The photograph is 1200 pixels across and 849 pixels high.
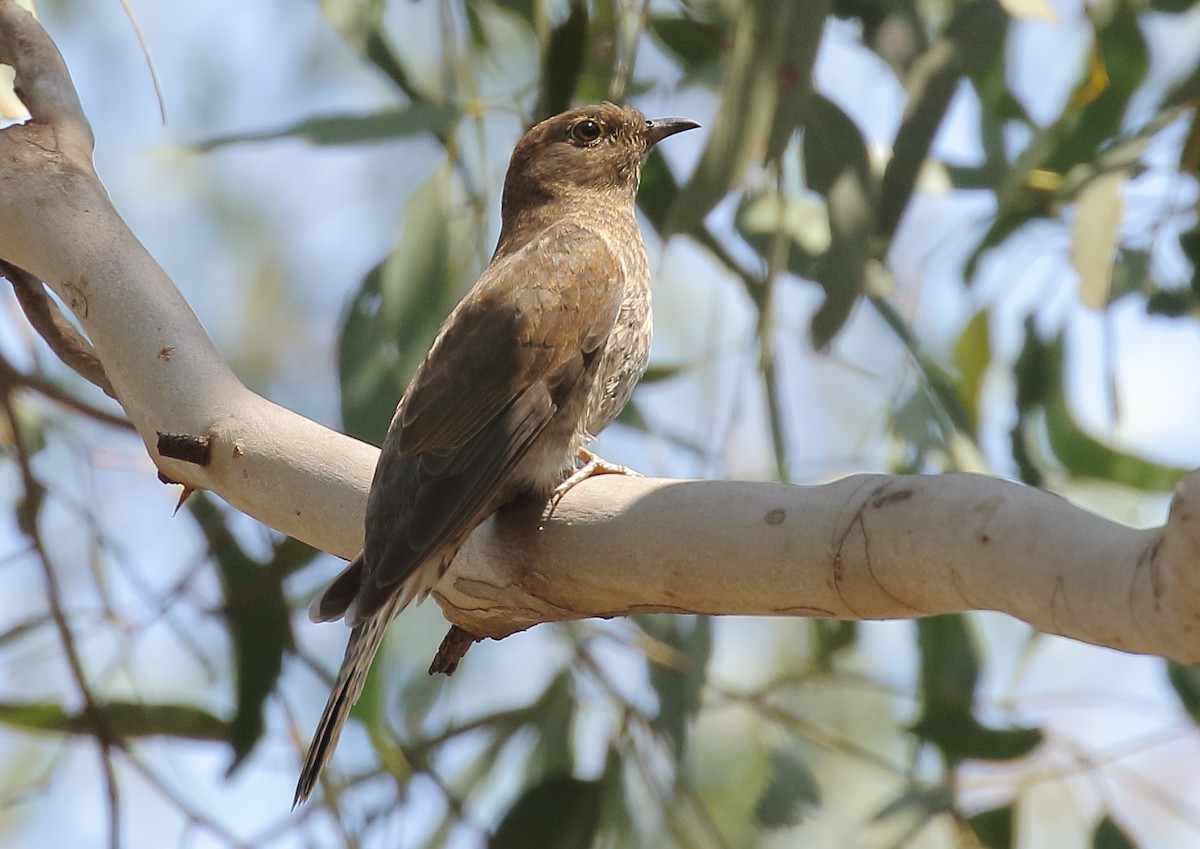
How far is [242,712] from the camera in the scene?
10.2ft

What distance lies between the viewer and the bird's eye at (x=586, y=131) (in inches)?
123

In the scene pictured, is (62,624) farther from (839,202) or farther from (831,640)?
(839,202)

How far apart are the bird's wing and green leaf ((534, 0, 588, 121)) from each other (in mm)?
358

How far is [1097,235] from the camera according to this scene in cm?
313

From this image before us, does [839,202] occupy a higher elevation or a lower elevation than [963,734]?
higher

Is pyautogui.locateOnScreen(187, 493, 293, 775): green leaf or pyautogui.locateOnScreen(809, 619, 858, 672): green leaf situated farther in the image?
pyautogui.locateOnScreen(809, 619, 858, 672): green leaf

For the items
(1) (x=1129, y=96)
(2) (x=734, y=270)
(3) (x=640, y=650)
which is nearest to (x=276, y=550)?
(3) (x=640, y=650)

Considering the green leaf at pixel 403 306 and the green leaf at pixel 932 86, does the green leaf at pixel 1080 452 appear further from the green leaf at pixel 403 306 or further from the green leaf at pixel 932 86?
the green leaf at pixel 403 306

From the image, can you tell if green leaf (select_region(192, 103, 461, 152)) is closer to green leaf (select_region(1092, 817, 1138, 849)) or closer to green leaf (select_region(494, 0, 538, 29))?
green leaf (select_region(494, 0, 538, 29))

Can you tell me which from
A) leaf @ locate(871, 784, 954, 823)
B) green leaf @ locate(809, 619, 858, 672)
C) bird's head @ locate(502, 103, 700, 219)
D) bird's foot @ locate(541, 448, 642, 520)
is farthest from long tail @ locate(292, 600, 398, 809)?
green leaf @ locate(809, 619, 858, 672)

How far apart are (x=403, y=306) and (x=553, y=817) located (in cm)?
116

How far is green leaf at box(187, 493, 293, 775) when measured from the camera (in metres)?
3.12

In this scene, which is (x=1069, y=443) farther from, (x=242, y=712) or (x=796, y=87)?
(x=242, y=712)

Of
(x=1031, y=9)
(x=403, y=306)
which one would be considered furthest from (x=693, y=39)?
(x=403, y=306)
